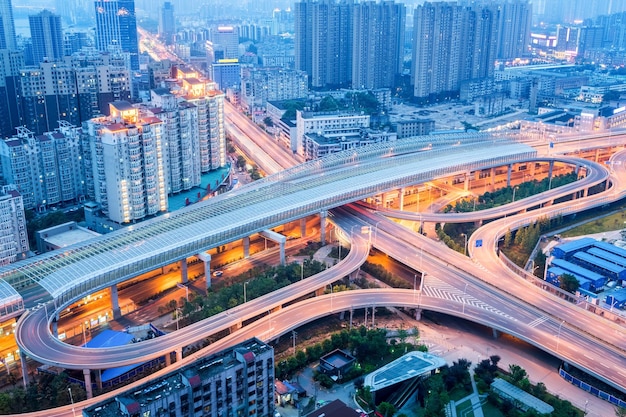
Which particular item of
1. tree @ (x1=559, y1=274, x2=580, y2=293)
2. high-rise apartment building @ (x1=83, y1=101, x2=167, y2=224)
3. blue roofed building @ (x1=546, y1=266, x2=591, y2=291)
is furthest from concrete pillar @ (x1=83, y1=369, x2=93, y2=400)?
blue roofed building @ (x1=546, y1=266, x2=591, y2=291)

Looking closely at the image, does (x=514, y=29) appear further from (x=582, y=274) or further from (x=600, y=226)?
(x=582, y=274)

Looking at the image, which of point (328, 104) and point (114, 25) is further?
point (114, 25)

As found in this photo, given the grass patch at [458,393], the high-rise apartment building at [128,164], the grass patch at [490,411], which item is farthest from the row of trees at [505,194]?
the grass patch at [490,411]

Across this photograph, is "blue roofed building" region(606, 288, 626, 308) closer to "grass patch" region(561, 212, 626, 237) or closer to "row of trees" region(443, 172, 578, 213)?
"grass patch" region(561, 212, 626, 237)

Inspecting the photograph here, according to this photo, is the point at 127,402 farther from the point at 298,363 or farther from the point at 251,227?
the point at 251,227

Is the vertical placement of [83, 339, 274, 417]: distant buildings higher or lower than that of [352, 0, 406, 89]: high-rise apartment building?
lower

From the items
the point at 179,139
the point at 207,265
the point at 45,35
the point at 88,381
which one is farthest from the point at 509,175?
the point at 45,35

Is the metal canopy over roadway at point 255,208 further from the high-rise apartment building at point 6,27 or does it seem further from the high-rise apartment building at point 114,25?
the high-rise apartment building at point 114,25
